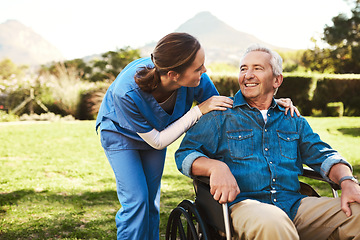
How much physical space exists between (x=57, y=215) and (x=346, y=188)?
106 inches

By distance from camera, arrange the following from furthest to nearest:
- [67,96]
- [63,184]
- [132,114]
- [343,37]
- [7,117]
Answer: [343,37] < [67,96] < [7,117] < [63,184] < [132,114]

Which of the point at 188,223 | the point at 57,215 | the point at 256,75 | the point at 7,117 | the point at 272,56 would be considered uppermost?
the point at 272,56

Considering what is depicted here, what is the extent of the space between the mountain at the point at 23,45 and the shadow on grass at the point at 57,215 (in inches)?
6181

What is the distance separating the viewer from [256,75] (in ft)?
6.98

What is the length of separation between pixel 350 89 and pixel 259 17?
126258mm

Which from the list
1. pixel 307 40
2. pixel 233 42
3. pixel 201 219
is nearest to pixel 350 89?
pixel 201 219

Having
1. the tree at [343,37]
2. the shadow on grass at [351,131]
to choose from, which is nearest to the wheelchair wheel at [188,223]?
the shadow on grass at [351,131]

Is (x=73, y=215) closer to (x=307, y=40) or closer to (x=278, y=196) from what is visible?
(x=278, y=196)

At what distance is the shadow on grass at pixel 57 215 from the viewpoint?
3.18m

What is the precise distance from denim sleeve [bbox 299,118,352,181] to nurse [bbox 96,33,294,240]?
195 mm

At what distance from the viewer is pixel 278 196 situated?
6.39 ft

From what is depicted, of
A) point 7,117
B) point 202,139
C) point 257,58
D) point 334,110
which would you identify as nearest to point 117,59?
point 7,117

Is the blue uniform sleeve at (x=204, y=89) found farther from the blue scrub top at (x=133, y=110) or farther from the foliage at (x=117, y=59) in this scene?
the foliage at (x=117, y=59)

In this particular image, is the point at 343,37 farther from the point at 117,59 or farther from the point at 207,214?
the point at 207,214
